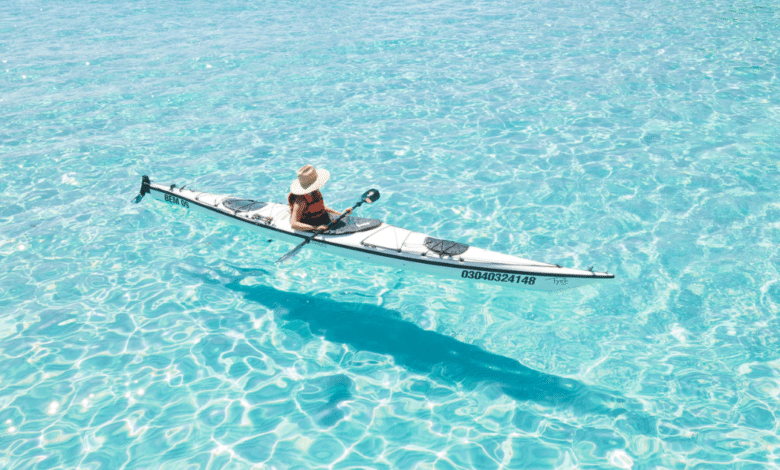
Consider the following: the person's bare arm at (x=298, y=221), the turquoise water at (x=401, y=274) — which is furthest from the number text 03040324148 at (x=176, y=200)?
the person's bare arm at (x=298, y=221)

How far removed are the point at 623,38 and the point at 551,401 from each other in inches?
725

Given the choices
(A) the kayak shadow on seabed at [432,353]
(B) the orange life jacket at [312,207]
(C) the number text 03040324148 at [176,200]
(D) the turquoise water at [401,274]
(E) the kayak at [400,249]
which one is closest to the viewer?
(D) the turquoise water at [401,274]

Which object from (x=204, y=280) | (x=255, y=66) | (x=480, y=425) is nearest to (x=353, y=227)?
(x=204, y=280)

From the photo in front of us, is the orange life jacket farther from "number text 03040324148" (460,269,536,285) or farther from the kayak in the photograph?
"number text 03040324148" (460,269,536,285)

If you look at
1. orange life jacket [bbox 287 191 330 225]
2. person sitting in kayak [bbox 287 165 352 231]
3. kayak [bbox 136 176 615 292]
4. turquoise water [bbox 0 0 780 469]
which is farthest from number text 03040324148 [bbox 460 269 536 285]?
orange life jacket [bbox 287 191 330 225]

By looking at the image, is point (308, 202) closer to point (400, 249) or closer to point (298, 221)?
point (298, 221)

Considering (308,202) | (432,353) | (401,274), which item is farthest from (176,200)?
(432,353)

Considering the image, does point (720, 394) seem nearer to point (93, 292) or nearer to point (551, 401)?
point (551, 401)

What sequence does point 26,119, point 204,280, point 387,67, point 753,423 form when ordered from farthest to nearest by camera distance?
point 387,67 → point 26,119 → point 204,280 → point 753,423

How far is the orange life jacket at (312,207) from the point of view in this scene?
9648 millimetres

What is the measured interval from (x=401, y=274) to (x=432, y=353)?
2.24 m

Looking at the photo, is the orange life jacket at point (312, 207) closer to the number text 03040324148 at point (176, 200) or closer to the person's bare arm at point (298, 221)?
the person's bare arm at point (298, 221)

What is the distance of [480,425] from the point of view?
24.9 ft

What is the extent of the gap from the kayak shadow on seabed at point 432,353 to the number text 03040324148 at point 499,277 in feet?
4.02
